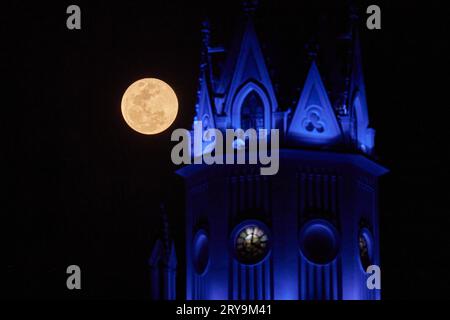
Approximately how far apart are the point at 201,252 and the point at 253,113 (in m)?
5.99

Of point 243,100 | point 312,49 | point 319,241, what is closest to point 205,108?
point 243,100

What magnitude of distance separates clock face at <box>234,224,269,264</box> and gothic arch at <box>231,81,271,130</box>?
436 centimetres

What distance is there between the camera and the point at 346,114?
6712 cm

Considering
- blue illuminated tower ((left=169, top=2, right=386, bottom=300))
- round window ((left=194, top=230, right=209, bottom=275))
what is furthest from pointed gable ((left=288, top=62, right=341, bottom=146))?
round window ((left=194, top=230, right=209, bottom=275))

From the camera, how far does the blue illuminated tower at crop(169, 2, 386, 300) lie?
2544 inches

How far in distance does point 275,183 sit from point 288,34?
6800mm

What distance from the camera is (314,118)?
6675 centimetres

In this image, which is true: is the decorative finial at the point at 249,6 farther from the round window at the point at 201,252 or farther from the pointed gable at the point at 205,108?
the round window at the point at 201,252

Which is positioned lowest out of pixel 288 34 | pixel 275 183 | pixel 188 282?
pixel 188 282

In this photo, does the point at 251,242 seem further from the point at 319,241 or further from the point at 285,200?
the point at 319,241

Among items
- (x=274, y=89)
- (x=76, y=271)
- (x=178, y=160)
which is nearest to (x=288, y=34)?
(x=274, y=89)
